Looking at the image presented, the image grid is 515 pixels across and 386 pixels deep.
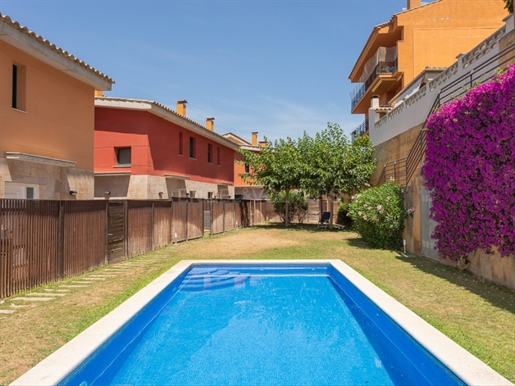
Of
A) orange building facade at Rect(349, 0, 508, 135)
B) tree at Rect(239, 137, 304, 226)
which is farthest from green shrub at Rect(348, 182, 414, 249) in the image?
orange building facade at Rect(349, 0, 508, 135)

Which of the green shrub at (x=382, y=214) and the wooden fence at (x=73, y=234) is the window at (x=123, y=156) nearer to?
the wooden fence at (x=73, y=234)

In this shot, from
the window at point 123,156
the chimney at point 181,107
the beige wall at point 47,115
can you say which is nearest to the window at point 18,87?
the beige wall at point 47,115

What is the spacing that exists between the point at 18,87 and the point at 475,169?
11.7 metres

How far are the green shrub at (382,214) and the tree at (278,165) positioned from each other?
864cm

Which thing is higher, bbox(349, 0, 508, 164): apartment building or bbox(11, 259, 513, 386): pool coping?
bbox(349, 0, 508, 164): apartment building

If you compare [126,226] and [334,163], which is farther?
[334,163]

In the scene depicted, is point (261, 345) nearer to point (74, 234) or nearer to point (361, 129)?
point (74, 234)

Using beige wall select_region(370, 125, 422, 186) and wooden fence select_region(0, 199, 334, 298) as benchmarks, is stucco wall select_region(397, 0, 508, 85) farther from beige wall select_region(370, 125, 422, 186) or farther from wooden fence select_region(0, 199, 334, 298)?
wooden fence select_region(0, 199, 334, 298)

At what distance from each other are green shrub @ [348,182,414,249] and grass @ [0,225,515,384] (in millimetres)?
893

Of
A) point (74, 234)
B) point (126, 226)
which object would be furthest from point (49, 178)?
point (74, 234)

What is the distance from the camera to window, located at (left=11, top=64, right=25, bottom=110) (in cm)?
1033

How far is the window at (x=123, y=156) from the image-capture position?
19.3m

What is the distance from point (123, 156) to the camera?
19422 mm

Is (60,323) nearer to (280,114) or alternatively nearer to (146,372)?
(146,372)
